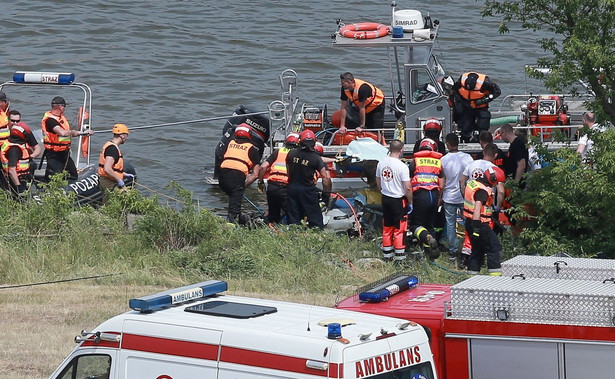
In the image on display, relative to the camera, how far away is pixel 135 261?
12.2 metres

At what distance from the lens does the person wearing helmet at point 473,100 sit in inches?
622

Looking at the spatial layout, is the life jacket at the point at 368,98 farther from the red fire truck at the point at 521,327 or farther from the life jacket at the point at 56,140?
the red fire truck at the point at 521,327

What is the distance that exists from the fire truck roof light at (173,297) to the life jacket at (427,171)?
6.06m

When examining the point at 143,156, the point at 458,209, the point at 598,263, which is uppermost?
the point at 598,263

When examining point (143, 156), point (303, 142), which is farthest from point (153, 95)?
point (303, 142)

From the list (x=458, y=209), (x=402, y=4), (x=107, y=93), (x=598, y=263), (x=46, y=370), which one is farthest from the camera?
(x=402, y=4)

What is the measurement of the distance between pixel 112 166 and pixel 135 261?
327cm

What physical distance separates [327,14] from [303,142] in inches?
711

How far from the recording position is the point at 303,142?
13234 mm

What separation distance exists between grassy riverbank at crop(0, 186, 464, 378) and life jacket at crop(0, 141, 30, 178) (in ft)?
5.77

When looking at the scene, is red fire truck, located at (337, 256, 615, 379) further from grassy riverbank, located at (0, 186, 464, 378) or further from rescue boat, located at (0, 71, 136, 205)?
rescue boat, located at (0, 71, 136, 205)

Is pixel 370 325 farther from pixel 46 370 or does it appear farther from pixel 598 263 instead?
pixel 46 370

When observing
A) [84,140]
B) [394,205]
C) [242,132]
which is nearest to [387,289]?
[394,205]

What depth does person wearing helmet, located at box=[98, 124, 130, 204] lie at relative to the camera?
15.0 metres
